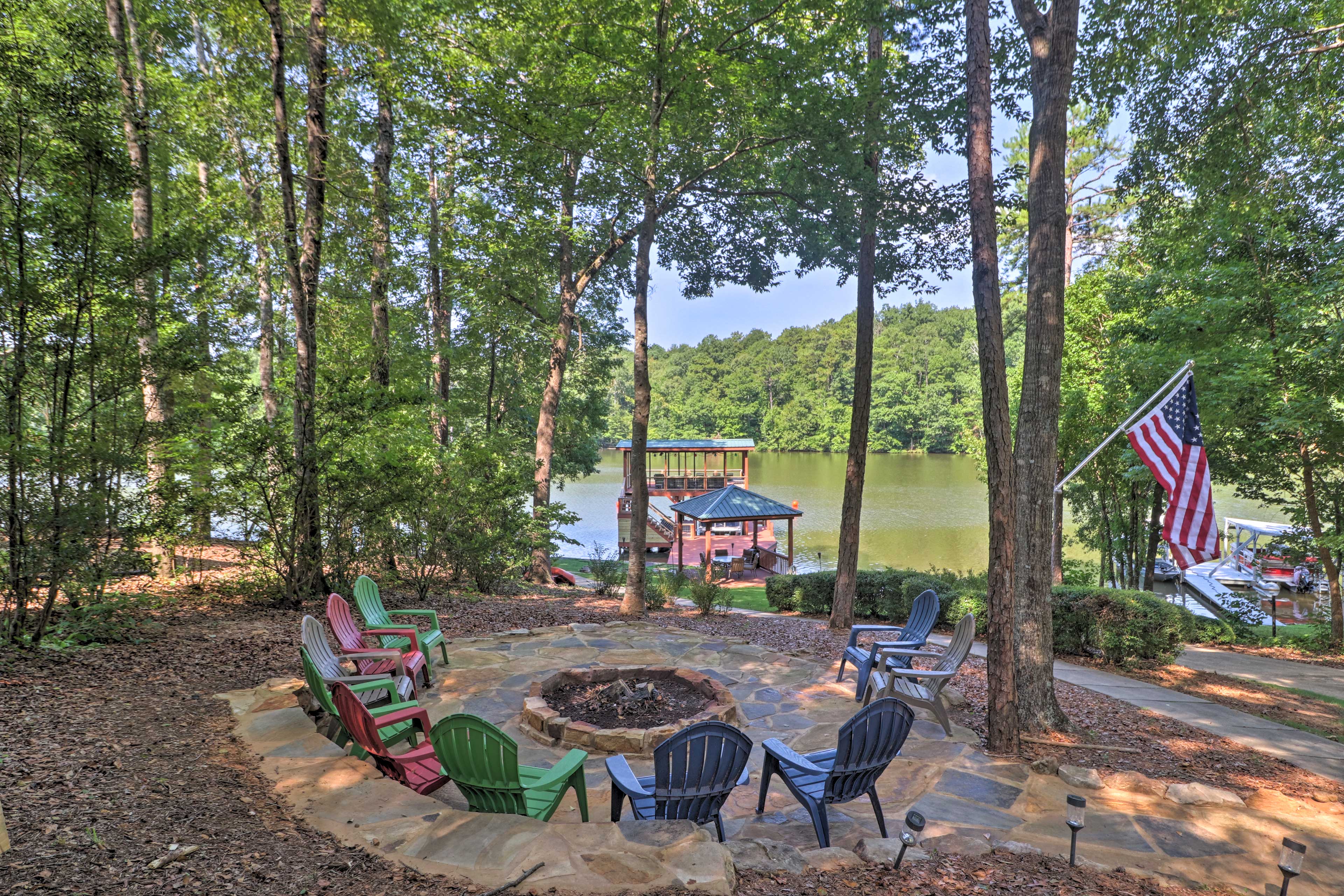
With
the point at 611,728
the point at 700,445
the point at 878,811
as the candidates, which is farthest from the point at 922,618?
the point at 700,445

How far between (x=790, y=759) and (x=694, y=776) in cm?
62

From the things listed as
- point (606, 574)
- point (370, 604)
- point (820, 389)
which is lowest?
point (606, 574)

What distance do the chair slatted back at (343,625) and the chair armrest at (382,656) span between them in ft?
0.24

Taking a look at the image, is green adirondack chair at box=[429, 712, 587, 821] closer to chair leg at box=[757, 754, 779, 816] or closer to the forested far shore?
chair leg at box=[757, 754, 779, 816]

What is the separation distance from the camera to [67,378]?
440 cm

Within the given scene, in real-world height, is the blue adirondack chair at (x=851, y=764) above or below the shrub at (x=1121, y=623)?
above

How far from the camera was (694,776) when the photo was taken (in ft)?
8.87

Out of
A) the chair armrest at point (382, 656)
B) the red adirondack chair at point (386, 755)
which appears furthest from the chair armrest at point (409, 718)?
the chair armrest at point (382, 656)

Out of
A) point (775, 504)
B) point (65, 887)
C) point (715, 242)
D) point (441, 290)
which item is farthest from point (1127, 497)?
point (65, 887)

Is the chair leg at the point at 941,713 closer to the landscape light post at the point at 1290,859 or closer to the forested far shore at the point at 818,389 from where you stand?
the landscape light post at the point at 1290,859

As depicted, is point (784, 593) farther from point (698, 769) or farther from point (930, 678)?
point (698, 769)

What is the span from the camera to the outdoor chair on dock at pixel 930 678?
4387mm

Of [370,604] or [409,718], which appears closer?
[409,718]

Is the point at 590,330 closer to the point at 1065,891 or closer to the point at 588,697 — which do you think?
the point at 588,697
